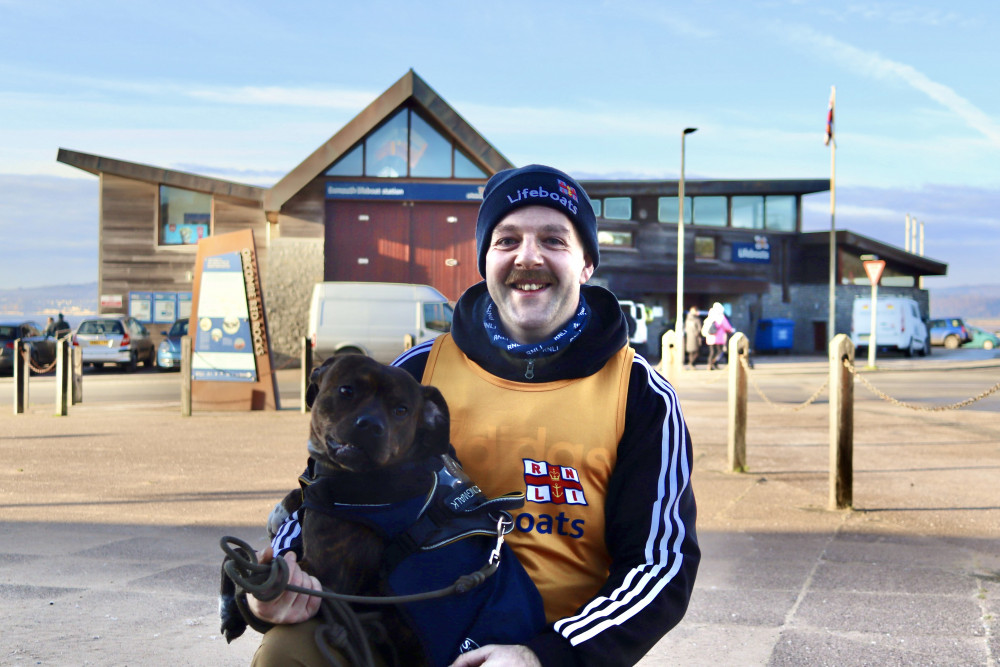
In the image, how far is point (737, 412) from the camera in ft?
29.5

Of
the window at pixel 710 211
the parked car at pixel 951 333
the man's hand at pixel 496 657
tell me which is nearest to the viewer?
the man's hand at pixel 496 657

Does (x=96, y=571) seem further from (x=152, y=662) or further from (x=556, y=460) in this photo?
(x=556, y=460)

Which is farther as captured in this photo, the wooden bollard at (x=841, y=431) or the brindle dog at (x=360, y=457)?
the wooden bollard at (x=841, y=431)

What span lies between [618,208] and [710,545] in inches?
1315

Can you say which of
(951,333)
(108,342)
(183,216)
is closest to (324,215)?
(183,216)

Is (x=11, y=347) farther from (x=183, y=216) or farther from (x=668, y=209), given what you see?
(x=668, y=209)

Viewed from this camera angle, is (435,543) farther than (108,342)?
No

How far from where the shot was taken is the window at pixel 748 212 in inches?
1618

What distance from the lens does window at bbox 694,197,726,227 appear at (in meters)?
40.3

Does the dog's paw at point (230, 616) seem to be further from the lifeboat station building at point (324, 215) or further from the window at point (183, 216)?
the window at point (183, 216)

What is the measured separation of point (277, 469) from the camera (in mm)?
8766

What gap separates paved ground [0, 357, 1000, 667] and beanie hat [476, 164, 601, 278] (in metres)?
2.45

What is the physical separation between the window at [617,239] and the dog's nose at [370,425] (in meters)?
36.0

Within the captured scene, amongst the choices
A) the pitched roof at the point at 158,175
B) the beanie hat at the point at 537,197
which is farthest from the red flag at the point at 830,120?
the beanie hat at the point at 537,197
